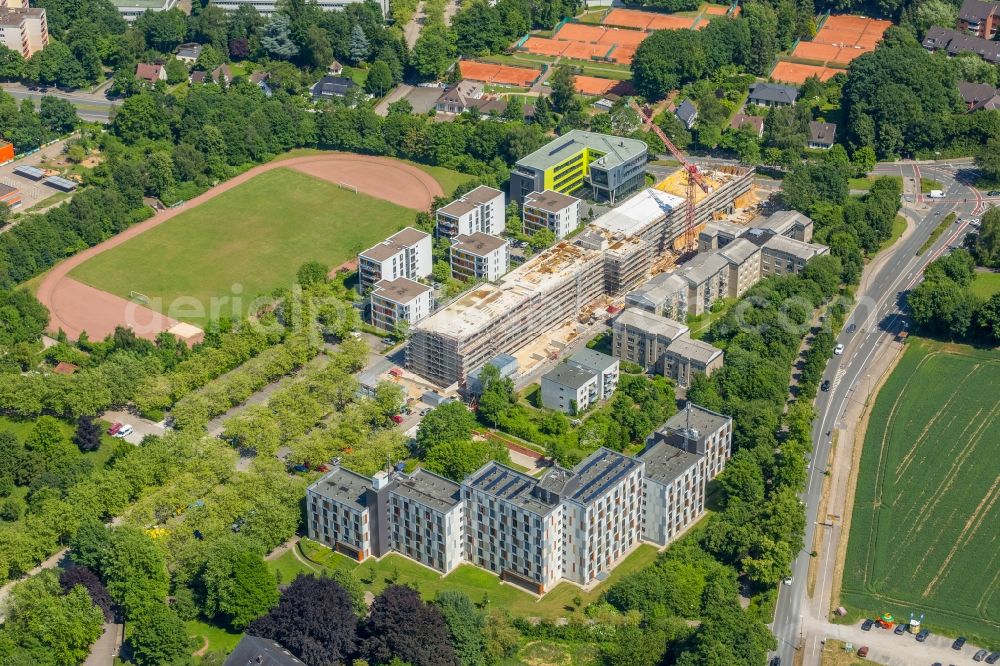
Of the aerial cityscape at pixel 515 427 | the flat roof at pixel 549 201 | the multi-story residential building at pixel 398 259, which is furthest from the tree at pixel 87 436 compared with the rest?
the flat roof at pixel 549 201

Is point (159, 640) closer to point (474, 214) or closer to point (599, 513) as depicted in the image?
point (599, 513)

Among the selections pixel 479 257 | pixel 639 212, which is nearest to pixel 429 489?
pixel 479 257

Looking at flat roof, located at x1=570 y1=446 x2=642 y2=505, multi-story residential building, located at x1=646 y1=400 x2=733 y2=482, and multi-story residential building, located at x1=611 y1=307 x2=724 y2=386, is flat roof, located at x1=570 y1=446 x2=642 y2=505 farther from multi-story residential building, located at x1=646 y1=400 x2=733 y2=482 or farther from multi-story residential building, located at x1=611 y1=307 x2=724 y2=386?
multi-story residential building, located at x1=611 y1=307 x2=724 y2=386

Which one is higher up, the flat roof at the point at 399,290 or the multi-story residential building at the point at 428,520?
the flat roof at the point at 399,290

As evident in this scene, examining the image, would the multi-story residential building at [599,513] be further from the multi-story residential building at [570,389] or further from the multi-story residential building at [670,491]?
the multi-story residential building at [570,389]

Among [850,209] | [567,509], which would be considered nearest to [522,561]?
[567,509]

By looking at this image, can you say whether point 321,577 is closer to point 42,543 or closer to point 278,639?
point 278,639
